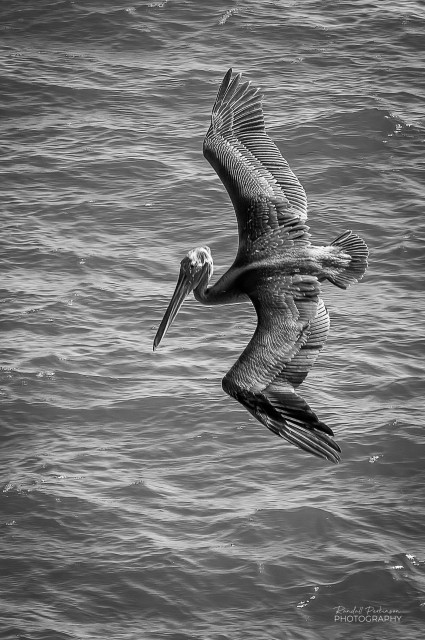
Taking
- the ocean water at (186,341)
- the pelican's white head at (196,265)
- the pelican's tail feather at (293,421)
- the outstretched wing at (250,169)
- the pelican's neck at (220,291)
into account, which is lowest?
the ocean water at (186,341)

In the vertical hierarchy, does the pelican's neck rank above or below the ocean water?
above

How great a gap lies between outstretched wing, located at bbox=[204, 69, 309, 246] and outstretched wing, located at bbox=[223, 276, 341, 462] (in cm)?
125

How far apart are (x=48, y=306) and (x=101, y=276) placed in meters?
1.60

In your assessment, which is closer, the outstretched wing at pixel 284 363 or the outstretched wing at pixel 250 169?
the outstretched wing at pixel 284 363

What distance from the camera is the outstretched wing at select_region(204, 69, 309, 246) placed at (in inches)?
691

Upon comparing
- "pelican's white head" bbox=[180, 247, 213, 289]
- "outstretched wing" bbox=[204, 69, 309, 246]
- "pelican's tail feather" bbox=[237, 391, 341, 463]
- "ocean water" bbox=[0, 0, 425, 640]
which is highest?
"outstretched wing" bbox=[204, 69, 309, 246]

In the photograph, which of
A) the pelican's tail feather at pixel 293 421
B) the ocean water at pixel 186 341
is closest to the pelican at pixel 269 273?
the pelican's tail feather at pixel 293 421

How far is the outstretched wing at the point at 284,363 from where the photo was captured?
552 inches

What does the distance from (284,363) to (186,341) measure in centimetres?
1102

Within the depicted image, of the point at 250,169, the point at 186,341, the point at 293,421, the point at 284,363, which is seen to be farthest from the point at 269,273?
the point at 186,341

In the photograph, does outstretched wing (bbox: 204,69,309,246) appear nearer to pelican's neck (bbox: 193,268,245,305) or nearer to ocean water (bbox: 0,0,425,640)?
pelican's neck (bbox: 193,268,245,305)

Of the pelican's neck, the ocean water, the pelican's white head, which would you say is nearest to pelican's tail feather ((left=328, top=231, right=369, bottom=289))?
the pelican's neck

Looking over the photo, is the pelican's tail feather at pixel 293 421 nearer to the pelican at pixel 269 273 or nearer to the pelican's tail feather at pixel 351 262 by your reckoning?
the pelican at pixel 269 273

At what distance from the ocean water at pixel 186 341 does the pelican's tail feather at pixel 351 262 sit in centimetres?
621
